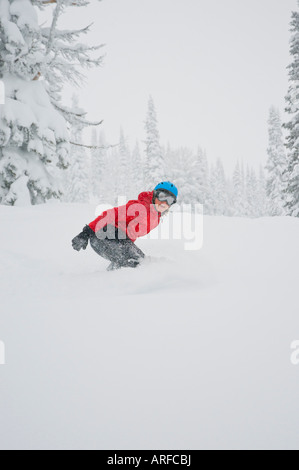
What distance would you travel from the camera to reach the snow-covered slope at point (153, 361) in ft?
3.42

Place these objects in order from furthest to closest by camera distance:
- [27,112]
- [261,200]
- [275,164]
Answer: [261,200] → [275,164] → [27,112]

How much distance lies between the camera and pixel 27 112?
7383 mm

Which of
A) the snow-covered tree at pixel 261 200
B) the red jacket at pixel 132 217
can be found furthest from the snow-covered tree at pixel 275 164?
the red jacket at pixel 132 217

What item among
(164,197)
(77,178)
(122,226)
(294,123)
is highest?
(77,178)

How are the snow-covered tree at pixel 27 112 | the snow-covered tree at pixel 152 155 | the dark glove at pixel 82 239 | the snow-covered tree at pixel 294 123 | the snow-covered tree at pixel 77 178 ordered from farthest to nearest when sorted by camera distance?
1. the snow-covered tree at pixel 77 178
2. the snow-covered tree at pixel 152 155
3. the snow-covered tree at pixel 294 123
4. the snow-covered tree at pixel 27 112
5. the dark glove at pixel 82 239

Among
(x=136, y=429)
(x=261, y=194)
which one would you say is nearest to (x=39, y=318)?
(x=136, y=429)

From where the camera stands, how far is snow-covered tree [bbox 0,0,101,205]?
7.27 m

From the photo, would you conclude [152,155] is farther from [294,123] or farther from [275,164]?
[294,123]

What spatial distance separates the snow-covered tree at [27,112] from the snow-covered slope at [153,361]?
5.53 meters

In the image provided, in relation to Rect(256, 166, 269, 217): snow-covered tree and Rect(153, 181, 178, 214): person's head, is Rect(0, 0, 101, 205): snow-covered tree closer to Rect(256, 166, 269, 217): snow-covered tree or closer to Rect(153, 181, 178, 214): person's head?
Rect(153, 181, 178, 214): person's head

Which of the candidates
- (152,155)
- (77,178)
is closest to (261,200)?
(152,155)

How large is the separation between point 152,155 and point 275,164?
1262cm

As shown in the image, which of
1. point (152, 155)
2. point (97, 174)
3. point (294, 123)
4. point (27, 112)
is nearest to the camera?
point (27, 112)

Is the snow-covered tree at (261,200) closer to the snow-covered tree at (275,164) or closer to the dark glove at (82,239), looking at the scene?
the snow-covered tree at (275,164)
